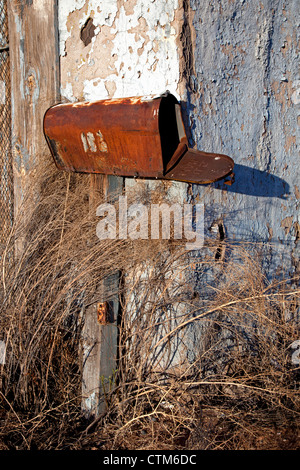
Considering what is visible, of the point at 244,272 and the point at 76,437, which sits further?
the point at 244,272

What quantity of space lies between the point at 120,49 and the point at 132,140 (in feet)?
2.44

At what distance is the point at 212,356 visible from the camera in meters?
2.84

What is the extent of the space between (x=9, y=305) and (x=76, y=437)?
2.77 feet

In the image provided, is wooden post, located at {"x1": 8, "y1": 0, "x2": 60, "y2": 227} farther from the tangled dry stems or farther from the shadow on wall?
→ the shadow on wall

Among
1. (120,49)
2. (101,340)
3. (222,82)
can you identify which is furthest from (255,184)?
(101,340)

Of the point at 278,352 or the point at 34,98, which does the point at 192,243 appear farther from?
the point at 34,98

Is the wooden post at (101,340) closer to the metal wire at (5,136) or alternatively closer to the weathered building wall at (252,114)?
the weathered building wall at (252,114)

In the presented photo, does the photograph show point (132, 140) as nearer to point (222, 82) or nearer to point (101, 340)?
point (222, 82)

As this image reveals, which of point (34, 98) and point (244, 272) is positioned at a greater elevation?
point (34, 98)

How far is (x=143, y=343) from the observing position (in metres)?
2.71

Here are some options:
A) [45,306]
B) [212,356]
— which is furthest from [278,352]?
[45,306]

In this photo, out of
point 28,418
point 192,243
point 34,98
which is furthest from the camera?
point 34,98

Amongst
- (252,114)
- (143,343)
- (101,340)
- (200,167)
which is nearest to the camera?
(200,167)

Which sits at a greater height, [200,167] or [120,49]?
[120,49]
